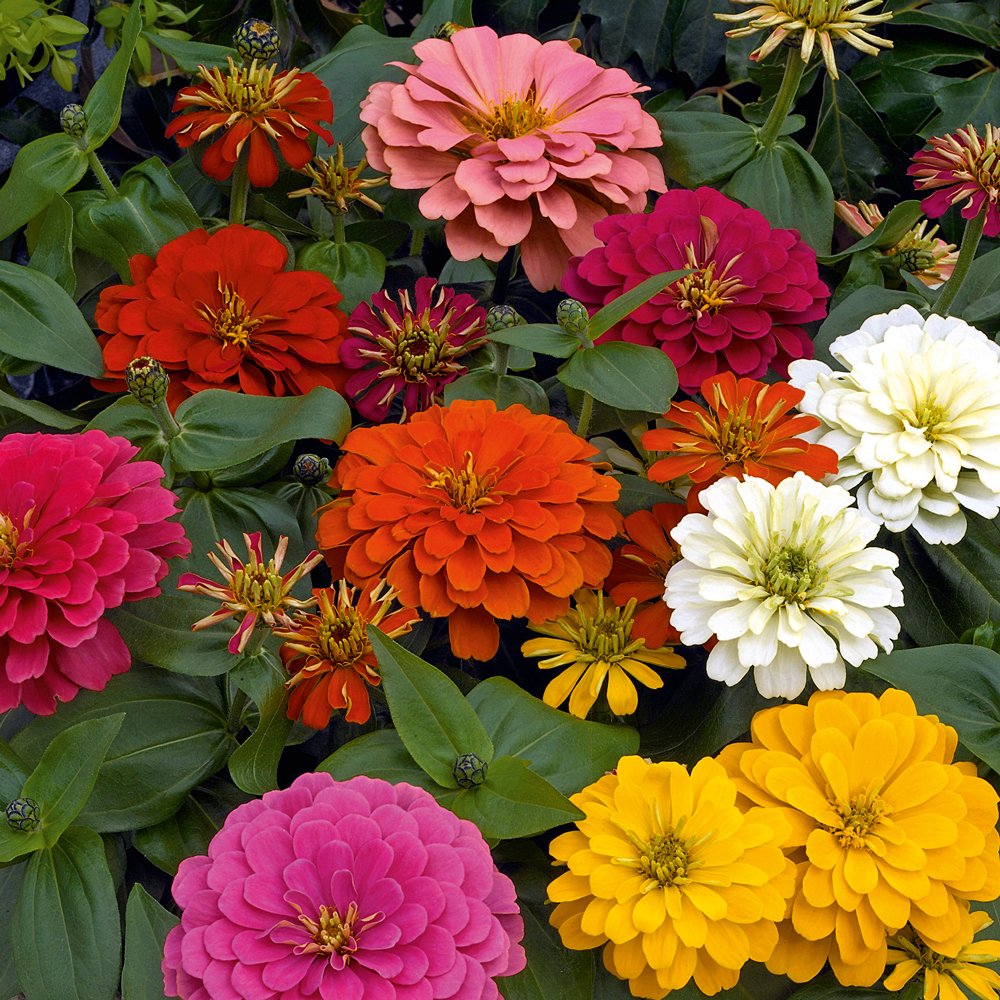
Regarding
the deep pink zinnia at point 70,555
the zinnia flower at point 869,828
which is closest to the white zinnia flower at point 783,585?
the zinnia flower at point 869,828

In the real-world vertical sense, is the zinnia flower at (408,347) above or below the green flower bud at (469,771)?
above

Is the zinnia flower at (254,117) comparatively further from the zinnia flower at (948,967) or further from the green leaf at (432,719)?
the zinnia flower at (948,967)

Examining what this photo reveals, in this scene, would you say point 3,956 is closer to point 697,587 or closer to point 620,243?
point 697,587

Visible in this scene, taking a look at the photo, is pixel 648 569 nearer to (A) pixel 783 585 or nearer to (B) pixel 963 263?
(A) pixel 783 585

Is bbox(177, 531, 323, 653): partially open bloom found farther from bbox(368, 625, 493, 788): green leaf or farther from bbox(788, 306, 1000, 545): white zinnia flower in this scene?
bbox(788, 306, 1000, 545): white zinnia flower

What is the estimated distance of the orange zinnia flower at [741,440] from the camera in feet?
1.82

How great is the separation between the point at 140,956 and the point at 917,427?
0.41 metres

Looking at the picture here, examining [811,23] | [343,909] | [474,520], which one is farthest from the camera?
[811,23]

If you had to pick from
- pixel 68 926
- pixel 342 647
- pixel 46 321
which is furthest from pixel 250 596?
pixel 46 321

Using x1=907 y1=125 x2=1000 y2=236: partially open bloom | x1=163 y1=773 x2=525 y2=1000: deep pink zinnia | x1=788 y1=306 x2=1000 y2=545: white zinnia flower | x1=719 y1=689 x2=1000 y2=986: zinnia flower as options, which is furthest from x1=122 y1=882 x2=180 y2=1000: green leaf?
x1=907 y1=125 x2=1000 y2=236: partially open bloom

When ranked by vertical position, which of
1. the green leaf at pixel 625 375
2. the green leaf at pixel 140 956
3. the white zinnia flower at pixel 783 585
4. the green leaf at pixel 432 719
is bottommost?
the green leaf at pixel 140 956

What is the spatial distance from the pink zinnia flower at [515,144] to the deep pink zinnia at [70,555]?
0.23 meters

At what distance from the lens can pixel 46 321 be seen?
668 millimetres

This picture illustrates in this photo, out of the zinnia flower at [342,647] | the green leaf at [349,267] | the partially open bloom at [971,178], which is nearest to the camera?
the zinnia flower at [342,647]
